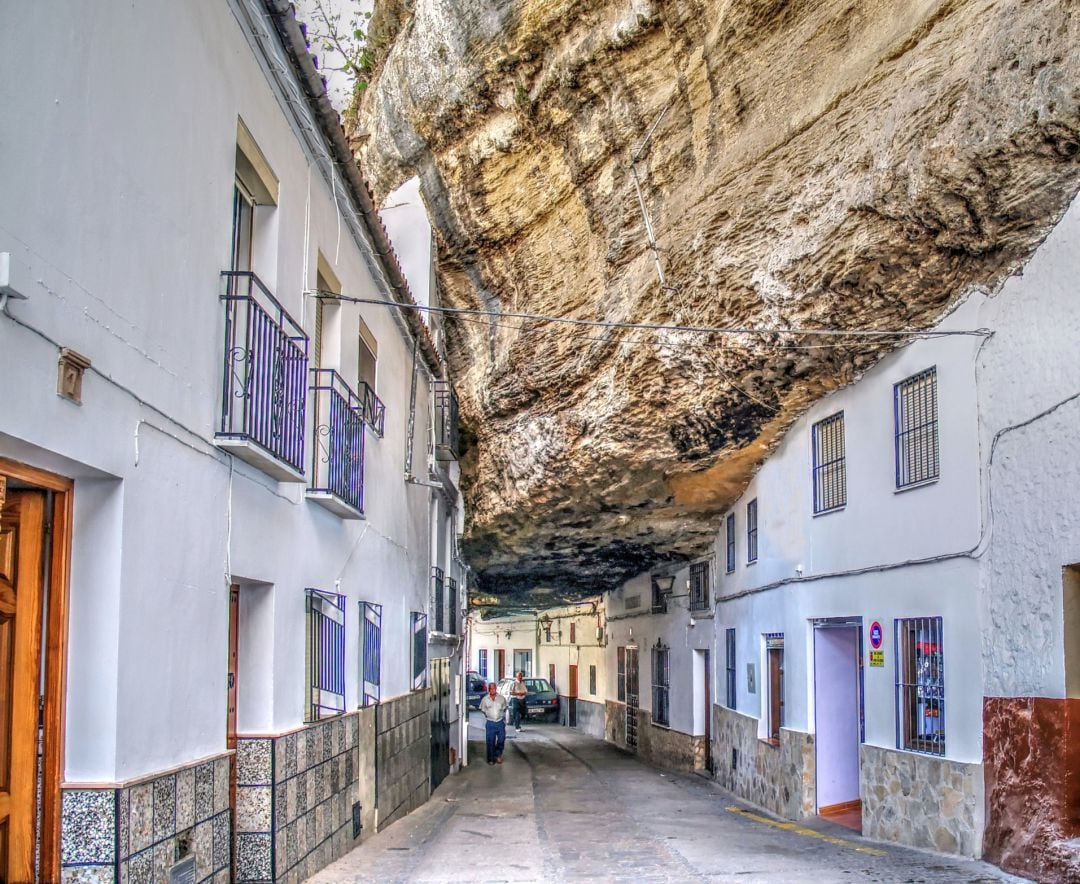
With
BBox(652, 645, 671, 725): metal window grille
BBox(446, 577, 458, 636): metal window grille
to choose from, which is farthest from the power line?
BBox(652, 645, 671, 725): metal window grille

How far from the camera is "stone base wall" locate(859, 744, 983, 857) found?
8.98 metres

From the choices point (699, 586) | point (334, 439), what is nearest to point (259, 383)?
point (334, 439)

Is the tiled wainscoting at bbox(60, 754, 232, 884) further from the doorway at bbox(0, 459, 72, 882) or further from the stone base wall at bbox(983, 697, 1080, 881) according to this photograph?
the stone base wall at bbox(983, 697, 1080, 881)

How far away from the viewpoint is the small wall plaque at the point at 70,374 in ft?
14.8

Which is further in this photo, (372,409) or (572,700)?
(572,700)

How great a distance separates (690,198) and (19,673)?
973 centimetres

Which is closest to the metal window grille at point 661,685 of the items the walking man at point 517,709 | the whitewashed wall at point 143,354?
the walking man at point 517,709

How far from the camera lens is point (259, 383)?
6969mm

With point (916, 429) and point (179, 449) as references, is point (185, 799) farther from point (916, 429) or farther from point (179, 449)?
point (916, 429)

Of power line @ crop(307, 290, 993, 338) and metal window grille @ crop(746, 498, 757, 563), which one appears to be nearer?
power line @ crop(307, 290, 993, 338)

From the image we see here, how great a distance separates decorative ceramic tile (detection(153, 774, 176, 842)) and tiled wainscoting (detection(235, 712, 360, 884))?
5.83ft

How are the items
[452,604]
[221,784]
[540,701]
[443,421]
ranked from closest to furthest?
[221,784] → [443,421] → [452,604] → [540,701]

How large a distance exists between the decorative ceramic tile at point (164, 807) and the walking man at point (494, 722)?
17.0 m

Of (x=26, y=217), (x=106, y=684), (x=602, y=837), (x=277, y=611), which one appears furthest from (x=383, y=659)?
(x=26, y=217)
